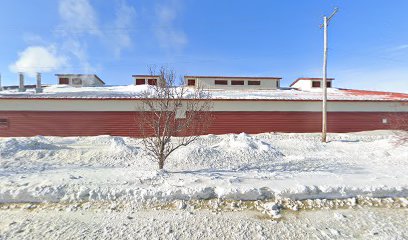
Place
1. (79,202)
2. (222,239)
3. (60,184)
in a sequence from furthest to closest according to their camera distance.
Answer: (60,184) → (79,202) → (222,239)

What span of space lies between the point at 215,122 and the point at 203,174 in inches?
393

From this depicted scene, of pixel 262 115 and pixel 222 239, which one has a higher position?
pixel 262 115

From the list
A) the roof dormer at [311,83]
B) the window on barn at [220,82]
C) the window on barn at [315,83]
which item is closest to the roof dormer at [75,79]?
the window on barn at [220,82]

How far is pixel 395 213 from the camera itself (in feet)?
14.5

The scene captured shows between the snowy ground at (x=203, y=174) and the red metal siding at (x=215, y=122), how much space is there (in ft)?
17.2

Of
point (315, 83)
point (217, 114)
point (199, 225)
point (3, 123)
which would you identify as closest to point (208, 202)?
point (199, 225)

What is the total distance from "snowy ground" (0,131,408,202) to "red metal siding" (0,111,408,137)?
17.2 ft

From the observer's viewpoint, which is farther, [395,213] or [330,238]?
[395,213]

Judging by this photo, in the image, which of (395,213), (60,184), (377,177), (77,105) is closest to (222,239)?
(395,213)

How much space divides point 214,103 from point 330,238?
13.0 metres

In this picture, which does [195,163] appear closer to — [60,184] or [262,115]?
[60,184]

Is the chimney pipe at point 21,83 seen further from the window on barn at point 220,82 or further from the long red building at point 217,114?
the window on barn at point 220,82

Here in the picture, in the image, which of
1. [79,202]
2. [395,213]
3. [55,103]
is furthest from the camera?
[55,103]

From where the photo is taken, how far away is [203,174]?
6422 millimetres
